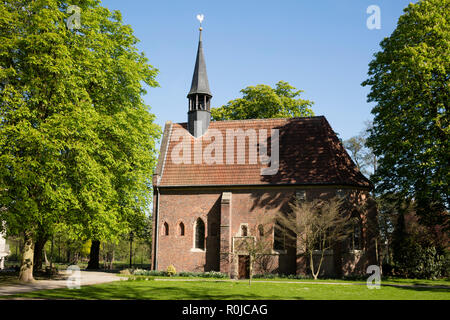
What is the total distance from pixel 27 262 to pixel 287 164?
18118 millimetres

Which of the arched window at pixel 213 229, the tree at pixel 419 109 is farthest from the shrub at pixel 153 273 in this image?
the tree at pixel 419 109

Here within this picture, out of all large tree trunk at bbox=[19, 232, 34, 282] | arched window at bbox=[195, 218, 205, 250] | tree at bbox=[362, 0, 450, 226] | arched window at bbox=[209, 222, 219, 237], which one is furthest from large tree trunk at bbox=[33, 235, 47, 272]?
tree at bbox=[362, 0, 450, 226]

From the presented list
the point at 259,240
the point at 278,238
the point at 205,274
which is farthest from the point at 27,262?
the point at 278,238

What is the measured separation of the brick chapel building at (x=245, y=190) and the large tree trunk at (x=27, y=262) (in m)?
10.6

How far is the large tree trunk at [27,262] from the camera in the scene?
1947 centimetres

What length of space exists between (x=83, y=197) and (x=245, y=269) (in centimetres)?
1347

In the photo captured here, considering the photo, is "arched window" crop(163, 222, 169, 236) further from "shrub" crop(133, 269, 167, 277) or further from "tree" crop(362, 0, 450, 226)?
"tree" crop(362, 0, 450, 226)

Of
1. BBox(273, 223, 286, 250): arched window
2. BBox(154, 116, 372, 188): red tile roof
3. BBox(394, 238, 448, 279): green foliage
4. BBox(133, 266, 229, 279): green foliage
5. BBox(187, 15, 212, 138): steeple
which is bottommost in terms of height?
BBox(133, 266, 229, 279): green foliage

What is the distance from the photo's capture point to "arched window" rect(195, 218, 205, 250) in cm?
2912

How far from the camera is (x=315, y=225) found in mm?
25094

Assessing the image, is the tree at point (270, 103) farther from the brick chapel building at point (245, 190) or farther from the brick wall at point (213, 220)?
the brick wall at point (213, 220)

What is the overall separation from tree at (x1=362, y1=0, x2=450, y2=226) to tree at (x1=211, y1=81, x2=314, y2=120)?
50.3 ft

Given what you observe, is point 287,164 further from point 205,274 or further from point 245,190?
point 205,274

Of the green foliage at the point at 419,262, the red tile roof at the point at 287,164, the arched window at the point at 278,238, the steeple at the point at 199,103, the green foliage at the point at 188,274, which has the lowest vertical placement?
the green foliage at the point at 188,274
